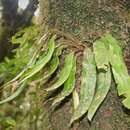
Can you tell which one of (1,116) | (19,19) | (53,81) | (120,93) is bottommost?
(120,93)

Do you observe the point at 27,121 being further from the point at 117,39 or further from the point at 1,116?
the point at 117,39

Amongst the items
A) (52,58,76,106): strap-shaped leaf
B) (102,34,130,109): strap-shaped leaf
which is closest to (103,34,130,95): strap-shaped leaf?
(102,34,130,109): strap-shaped leaf

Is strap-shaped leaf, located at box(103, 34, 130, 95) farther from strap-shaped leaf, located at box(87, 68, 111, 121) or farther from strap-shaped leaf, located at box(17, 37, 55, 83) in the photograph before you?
strap-shaped leaf, located at box(17, 37, 55, 83)

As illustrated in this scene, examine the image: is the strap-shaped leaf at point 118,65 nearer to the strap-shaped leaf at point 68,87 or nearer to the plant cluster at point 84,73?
the plant cluster at point 84,73

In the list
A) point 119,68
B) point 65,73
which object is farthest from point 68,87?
point 119,68

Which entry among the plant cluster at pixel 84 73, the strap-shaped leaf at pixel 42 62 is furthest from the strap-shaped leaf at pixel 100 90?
the strap-shaped leaf at pixel 42 62

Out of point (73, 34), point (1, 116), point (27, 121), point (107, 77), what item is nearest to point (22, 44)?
point (73, 34)

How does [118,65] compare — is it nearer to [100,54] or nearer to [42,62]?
[100,54]
